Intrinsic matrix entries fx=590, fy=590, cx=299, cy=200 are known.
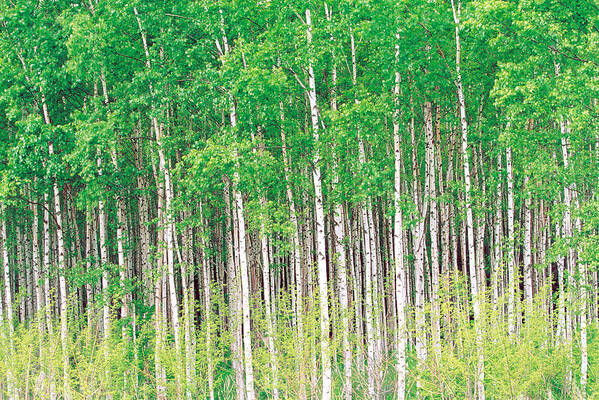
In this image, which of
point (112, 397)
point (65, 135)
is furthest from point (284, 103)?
point (112, 397)

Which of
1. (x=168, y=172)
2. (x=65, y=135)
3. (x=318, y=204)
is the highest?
(x=65, y=135)

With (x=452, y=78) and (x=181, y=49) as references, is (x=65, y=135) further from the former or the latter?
(x=452, y=78)

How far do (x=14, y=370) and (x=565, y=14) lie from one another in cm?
1684

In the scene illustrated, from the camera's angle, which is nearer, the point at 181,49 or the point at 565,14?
the point at 565,14

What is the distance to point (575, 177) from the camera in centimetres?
1434

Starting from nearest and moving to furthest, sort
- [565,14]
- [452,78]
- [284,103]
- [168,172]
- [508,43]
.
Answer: [565,14], [508,43], [452,78], [168,172], [284,103]

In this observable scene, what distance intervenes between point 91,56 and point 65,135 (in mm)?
2814

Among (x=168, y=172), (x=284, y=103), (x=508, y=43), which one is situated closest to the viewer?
(x=508, y=43)

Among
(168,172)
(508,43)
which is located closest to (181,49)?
(168,172)

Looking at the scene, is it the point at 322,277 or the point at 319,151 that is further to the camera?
the point at 319,151

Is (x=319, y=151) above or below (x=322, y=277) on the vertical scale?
above

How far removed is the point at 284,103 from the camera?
18312mm

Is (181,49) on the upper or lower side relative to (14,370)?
upper

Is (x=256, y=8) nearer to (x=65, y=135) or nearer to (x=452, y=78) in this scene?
(x=452, y=78)
